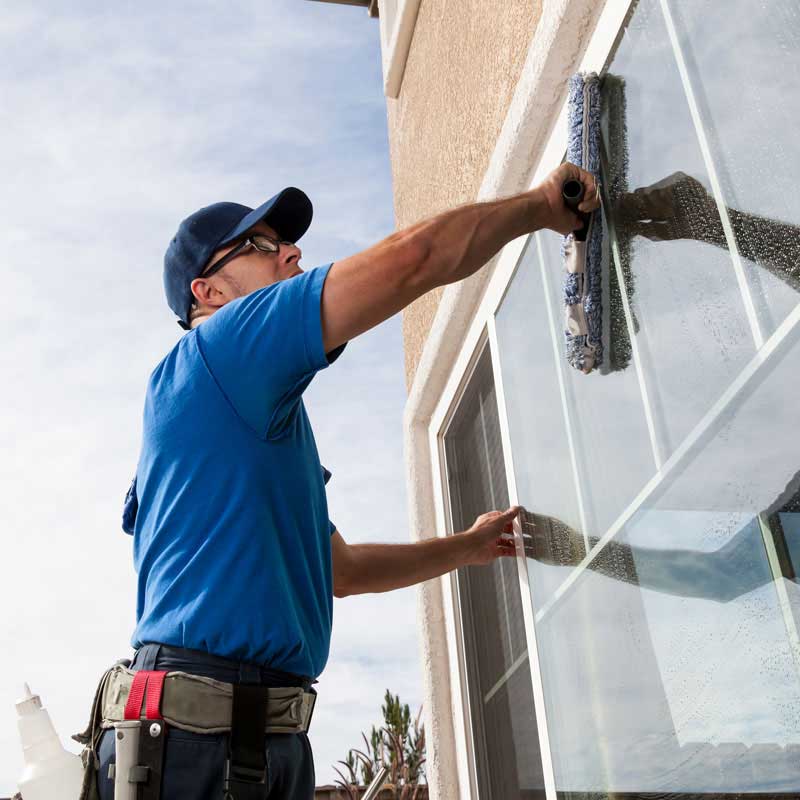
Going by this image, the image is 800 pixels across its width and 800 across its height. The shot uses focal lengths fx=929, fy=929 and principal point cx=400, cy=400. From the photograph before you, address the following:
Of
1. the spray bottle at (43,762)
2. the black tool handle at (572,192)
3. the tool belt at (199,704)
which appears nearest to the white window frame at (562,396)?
the black tool handle at (572,192)

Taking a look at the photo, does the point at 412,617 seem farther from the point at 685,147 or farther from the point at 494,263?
the point at 685,147

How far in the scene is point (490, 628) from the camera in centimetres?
287

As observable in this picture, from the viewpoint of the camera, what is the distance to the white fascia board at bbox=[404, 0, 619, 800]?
2021 millimetres

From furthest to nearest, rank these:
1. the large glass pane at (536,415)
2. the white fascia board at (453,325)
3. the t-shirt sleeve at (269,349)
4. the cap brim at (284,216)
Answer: the cap brim at (284,216)
the large glass pane at (536,415)
the white fascia board at (453,325)
the t-shirt sleeve at (269,349)

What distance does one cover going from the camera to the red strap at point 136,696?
1.70 metres

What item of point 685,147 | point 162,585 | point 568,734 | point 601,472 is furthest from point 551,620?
point 685,147

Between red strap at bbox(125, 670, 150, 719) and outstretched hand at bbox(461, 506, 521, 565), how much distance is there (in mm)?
1038

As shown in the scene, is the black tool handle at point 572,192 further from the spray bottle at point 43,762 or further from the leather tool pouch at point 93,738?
the spray bottle at point 43,762

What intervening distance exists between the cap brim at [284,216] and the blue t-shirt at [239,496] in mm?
421

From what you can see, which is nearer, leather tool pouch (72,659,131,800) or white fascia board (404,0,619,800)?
leather tool pouch (72,659,131,800)

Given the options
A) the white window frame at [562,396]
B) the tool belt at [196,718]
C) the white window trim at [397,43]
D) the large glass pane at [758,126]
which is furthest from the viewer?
the white window trim at [397,43]

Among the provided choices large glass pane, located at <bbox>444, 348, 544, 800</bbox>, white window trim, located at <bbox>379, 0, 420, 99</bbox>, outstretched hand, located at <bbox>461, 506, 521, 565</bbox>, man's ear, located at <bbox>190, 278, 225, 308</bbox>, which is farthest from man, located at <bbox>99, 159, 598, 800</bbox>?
white window trim, located at <bbox>379, 0, 420, 99</bbox>

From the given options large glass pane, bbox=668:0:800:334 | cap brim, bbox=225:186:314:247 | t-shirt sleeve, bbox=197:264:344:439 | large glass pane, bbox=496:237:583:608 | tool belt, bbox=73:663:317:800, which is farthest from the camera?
cap brim, bbox=225:186:314:247

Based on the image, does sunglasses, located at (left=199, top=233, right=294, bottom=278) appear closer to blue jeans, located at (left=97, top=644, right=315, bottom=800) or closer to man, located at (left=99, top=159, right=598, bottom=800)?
man, located at (left=99, top=159, right=598, bottom=800)
